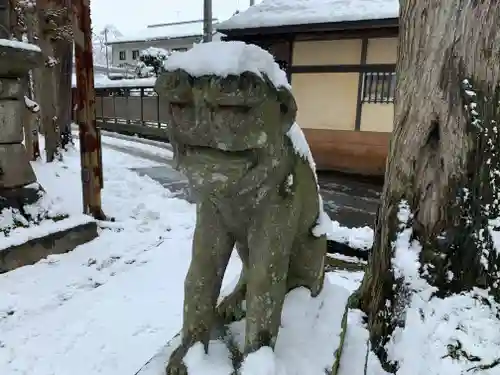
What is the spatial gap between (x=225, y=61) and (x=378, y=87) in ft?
26.2

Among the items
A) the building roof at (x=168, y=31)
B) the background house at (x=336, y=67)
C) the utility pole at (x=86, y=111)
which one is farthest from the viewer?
the building roof at (x=168, y=31)

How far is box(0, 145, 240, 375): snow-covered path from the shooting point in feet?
8.49

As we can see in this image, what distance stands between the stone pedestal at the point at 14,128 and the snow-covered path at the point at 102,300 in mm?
728

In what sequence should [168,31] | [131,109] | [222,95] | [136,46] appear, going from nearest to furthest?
1. [222,95]
2. [131,109]
3. [168,31]
4. [136,46]

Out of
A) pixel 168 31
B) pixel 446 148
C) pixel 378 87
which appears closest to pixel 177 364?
pixel 446 148

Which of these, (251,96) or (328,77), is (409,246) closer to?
(251,96)

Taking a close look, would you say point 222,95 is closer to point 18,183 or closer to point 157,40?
point 18,183

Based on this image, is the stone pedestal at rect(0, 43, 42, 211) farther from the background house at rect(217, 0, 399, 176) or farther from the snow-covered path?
the background house at rect(217, 0, 399, 176)

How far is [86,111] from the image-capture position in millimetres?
4648

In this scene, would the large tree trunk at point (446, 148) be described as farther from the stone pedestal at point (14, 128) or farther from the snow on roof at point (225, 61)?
the stone pedestal at point (14, 128)

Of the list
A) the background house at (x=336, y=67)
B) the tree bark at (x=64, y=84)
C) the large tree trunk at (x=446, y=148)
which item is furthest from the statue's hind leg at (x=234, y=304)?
the tree bark at (x=64, y=84)

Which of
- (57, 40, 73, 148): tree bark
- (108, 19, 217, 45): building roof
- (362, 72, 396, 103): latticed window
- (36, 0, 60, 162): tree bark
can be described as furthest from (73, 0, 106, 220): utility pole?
(108, 19, 217, 45): building roof

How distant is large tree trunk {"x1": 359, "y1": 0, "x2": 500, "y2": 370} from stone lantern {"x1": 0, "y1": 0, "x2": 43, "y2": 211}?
3.16 meters

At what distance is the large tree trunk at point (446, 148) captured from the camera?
2182 mm
